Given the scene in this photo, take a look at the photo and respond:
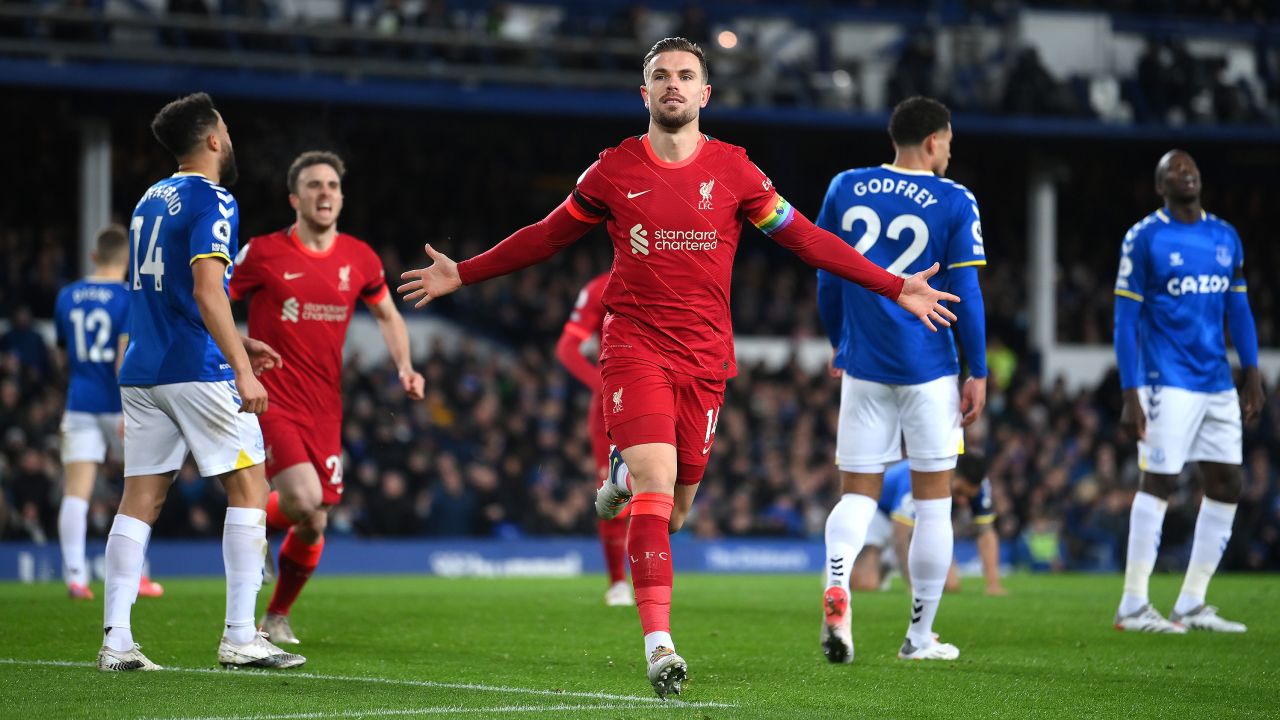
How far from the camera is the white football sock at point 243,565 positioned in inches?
300

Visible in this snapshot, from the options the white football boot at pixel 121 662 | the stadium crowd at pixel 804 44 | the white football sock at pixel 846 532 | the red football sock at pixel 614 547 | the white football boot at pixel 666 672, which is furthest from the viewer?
the stadium crowd at pixel 804 44

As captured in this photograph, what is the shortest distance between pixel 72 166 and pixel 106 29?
293cm

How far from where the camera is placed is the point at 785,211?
6.98m

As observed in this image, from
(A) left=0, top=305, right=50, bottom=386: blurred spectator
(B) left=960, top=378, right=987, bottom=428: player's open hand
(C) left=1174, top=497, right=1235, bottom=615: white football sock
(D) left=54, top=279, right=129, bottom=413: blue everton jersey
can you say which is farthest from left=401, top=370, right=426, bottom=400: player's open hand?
(A) left=0, top=305, right=50, bottom=386: blurred spectator

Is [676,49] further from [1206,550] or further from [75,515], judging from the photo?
[75,515]

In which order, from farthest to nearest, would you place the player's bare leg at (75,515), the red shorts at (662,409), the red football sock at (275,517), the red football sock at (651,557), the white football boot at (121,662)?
the player's bare leg at (75,515) < the red football sock at (275,517) < the white football boot at (121,662) < the red shorts at (662,409) < the red football sock at (651,557)

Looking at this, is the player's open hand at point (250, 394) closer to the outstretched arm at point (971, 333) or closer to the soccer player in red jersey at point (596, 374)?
the outstretched arm at point (971, 333)

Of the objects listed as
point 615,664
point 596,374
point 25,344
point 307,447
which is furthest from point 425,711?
point 25,344

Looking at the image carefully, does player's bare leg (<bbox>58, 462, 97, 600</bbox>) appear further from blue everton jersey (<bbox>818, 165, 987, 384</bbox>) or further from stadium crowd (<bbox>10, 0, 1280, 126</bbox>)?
stadium crowd (<bbox>10, 0, 1280, 126</bbox>)

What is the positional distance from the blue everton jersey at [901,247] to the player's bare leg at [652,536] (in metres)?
1.88

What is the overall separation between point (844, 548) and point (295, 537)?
9.83ft

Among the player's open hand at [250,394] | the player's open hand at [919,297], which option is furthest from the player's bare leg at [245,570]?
the player's open hand at [919,297]

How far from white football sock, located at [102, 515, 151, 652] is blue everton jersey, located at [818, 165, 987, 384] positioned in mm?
3577

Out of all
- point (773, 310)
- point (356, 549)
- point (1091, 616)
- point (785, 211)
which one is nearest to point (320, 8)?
point (773, 310)
